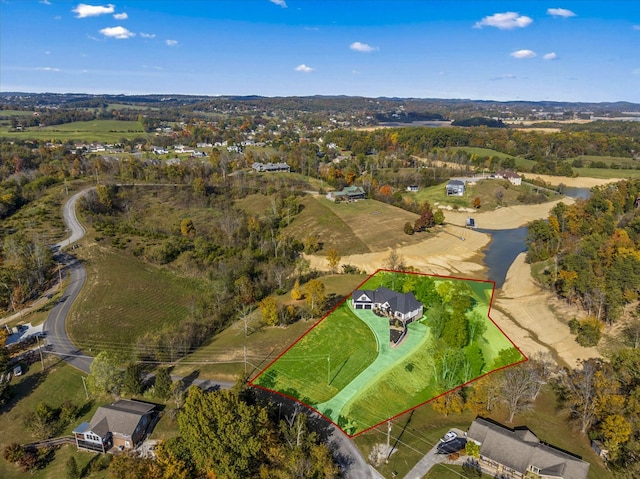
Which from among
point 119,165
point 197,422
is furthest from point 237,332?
point 119,165

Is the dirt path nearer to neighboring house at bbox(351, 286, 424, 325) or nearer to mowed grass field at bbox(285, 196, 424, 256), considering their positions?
neighboring house at bbox(351, 286, 424, 325)

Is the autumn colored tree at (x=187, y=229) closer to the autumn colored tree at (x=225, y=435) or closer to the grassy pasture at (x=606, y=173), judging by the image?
the autumn colored tree at (x=225, y=435)

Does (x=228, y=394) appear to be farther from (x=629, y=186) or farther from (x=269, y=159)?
(x=269, y=159)

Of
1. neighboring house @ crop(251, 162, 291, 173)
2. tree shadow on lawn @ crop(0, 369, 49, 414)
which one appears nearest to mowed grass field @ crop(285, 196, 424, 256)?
neighboring house @ crop(251, 162, 291, 173)

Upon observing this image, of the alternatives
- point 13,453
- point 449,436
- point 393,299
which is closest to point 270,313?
point 393,299

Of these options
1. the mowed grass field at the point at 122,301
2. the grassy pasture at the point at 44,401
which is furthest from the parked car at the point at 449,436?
the mowed grass field at the point at 122,301

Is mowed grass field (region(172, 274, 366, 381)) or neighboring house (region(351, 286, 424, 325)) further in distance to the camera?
neighboring house (region(351, 286, 424, 325))
